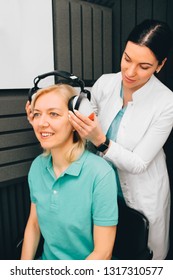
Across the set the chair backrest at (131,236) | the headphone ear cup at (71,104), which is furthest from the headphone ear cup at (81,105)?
the chair backrest at (131,236)

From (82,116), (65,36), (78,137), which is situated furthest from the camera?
(65,36)

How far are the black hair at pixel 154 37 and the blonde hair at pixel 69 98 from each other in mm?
297

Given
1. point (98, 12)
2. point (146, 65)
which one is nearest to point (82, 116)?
point (146, 65)

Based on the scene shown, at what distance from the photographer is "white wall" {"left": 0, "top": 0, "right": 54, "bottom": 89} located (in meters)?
1.21

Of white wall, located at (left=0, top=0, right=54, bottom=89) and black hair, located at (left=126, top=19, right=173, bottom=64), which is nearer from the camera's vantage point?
black hair, located at (left=126, top=19, right=173, bottom=64)

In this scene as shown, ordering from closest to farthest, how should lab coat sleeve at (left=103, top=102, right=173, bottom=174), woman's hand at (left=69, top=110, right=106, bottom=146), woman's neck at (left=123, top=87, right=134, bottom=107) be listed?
woman's hand at (left=69, top=110, right=106, bottom=146) < lab coat sleeve at (left=103, top=102, right=173, bottom=174) < woman's neck at (left=123, top=87, right=134, bottom=107)

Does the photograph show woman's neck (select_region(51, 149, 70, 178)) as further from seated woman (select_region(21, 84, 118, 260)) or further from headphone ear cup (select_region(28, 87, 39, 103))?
headphone ear cup (select_region(28, 87, 39, 103))

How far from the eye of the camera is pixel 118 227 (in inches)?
47.4

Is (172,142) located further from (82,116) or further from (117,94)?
(82,116)

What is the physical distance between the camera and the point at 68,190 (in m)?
1.09

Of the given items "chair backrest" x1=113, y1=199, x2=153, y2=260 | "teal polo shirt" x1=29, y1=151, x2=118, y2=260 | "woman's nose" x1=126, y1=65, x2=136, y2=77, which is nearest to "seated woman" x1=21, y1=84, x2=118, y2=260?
"teal polo shirt" x1=29, y1=151, x2=118, y2=260

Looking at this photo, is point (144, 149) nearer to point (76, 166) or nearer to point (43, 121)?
point (76, 166)

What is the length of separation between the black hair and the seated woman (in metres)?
0.31
